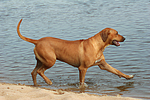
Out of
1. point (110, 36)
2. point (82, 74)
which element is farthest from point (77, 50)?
point (110, 36)

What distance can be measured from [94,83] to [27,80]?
5.97ft

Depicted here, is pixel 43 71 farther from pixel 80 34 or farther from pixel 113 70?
pixel 80 34

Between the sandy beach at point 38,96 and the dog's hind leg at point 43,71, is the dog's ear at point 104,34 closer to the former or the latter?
the dog's hind leg at point 43,71

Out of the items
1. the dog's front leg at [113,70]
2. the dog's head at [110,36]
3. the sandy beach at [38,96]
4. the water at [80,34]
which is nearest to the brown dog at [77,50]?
the dog's head at [110,36]

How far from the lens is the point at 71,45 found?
7.48 meters

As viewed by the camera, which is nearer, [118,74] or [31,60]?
[118,74]

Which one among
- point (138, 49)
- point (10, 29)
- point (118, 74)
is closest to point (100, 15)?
point (10, 29)

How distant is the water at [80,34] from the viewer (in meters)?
7.89

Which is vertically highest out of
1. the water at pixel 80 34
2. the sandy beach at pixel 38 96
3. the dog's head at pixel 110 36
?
the dog's head at pixel 110 36

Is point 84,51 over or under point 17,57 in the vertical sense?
over

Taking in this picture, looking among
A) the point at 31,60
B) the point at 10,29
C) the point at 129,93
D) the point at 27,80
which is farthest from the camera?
the point at 10,29

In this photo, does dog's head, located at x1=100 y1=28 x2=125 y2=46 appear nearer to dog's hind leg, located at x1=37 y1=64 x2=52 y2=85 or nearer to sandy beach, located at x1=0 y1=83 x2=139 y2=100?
dog's hind leg, located at x1=37 y1=64 x2=52 y2=85

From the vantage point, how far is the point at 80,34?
12828 mm

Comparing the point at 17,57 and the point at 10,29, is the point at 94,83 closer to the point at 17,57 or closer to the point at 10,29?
the point at 17,57
